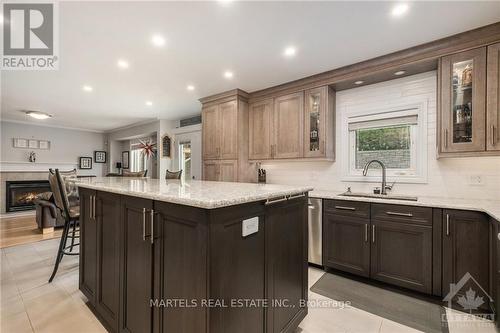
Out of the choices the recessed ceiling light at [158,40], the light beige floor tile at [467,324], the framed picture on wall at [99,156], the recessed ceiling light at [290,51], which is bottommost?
the light beige floor tile at [467,324]

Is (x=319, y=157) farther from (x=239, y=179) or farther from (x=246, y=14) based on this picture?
(x=246, y=14)

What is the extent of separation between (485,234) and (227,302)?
2249 mm

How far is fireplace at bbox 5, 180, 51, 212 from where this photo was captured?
19.8 ft

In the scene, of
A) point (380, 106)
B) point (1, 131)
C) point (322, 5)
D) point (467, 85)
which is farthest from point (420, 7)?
point (1, 131)

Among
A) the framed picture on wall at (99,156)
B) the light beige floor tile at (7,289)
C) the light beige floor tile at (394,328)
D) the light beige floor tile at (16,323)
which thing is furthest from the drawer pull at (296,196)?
the framed picture on wall at (99,156)

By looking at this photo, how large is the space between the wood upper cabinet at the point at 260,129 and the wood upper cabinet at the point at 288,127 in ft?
0.33

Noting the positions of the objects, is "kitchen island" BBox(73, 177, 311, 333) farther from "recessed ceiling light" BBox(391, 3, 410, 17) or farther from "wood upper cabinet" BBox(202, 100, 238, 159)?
"wood upper cabinet" BBox(202, 100, 238, 159)

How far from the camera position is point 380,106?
297 centimetres

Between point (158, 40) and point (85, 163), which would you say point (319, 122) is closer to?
point (158, 40)

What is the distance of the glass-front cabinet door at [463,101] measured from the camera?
2.13 m

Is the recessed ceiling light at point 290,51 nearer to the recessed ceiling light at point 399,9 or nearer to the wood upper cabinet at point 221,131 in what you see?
the recessed ceiling light at point 399,9

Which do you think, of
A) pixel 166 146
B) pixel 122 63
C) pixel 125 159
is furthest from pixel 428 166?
pixel 125 159

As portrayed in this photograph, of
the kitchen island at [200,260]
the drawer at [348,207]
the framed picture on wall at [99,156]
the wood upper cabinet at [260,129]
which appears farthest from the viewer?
the framed picture on wall at [99,156]

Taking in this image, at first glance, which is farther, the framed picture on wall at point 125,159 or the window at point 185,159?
the framed picture on wall at point 125,159
